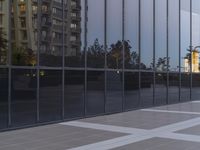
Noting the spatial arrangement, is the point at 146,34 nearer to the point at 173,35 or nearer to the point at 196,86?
the point at 173,35

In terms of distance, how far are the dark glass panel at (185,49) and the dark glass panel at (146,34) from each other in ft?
Answer: 12.7

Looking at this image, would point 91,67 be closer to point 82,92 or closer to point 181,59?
point 82,92

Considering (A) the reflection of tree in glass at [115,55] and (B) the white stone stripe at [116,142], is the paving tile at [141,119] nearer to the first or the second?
(B) the white stone stripe at [116,142]

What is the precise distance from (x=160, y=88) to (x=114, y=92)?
15.2 ft

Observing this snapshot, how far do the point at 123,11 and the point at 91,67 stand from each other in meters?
3.66

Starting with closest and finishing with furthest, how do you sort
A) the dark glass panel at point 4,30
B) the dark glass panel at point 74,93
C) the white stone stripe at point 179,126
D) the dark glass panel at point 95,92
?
the dark glass panel at point 4,30, the white stone stripe at point 179,126, the dark glass panel at point 74,93, the dark glass panel at point 95,92

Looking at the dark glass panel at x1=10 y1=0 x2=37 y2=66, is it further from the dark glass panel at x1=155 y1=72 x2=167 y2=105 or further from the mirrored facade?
the dark glass panel at x1=155 y1=72 x2=167 y2=105

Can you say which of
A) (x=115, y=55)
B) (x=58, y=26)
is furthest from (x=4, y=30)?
(x=115, y=55)

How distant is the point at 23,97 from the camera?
46.5 feet

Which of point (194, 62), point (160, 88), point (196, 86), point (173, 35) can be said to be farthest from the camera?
point (196, 86)

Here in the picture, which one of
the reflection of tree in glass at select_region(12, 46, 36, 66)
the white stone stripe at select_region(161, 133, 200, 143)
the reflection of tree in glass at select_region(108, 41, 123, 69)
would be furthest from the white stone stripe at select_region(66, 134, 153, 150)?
the reflection of tree in glass at select_region(108, 41, 123, 69)

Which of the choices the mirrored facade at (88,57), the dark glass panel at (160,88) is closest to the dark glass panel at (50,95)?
the mirrored facade at (88,57)

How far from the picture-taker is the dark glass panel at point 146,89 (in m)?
21.3

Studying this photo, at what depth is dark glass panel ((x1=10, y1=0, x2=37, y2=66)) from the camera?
14086 millimetres
